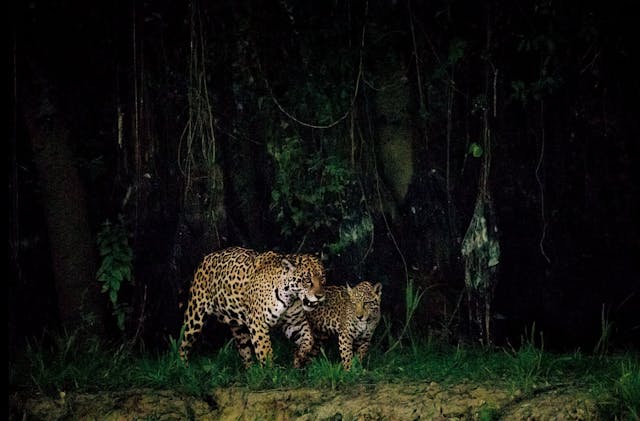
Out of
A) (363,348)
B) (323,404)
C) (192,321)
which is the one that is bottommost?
(323,404)

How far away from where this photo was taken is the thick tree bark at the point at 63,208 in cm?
855

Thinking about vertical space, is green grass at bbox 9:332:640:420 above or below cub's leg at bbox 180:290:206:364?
below

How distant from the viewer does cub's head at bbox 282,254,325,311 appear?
7.82 m

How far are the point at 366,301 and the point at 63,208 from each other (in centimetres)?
264

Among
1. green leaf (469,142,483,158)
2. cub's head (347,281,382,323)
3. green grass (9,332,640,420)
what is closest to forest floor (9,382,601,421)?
green grass (9,332,640,420)

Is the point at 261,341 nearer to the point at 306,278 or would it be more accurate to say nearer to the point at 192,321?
the point at 306,278

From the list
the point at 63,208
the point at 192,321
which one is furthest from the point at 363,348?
the point at 63,208

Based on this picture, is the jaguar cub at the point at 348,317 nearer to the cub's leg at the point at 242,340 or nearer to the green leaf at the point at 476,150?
the cub's leg at the point at 242,340

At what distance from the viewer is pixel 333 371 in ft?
23.7

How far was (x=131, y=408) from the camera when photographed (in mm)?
7035

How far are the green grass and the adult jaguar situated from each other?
1.06ft

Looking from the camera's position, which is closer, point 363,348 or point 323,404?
point 323,404

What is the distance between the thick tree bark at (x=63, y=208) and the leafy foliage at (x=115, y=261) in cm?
14

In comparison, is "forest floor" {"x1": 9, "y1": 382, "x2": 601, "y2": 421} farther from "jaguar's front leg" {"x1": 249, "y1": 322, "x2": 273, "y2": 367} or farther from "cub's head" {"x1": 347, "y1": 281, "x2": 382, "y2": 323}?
"cub's head" {"x1": 347, "y1": 281, "x2": 382, "y2": 323}
